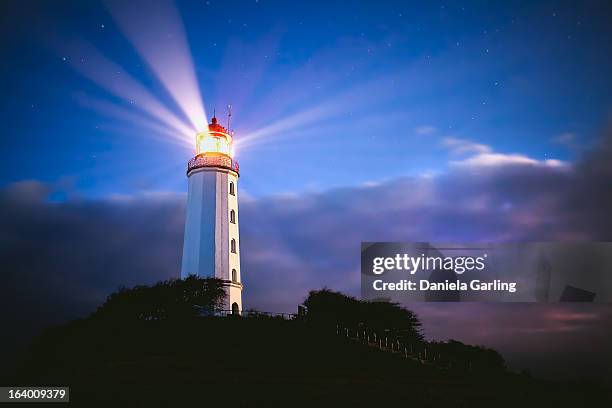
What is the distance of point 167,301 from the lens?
48.3 meters

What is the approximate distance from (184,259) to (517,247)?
26326 mm

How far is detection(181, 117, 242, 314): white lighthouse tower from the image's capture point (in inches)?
2082

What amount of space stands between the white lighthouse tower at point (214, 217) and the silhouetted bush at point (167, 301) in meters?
2.39

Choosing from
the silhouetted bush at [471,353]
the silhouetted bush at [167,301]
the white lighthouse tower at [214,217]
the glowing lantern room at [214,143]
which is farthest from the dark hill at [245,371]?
the silhouetted bush at [471,353]

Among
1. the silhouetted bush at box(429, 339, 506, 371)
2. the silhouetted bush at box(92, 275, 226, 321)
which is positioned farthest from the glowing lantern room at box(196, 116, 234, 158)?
the silhouetted bush at box(429, 339, 506, 371)

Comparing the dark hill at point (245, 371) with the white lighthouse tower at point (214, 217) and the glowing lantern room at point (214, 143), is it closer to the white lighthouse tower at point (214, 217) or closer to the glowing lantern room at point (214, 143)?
the white lighthouse tower at point (214, 217)

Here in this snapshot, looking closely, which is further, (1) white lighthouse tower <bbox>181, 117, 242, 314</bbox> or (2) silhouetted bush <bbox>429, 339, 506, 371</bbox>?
(2) silhouetted bush <bbox>429, 339, 506, 371</bbox>

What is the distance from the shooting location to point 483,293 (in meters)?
40.6

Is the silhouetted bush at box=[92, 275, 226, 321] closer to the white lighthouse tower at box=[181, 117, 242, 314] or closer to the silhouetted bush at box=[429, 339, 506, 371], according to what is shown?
the white lighthouse tower at box=[181, 117, 242, 314]

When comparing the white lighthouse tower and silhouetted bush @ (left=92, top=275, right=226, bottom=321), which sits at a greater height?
the white lighthouse tower

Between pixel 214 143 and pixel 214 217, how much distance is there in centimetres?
688

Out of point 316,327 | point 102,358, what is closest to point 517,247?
point 316,327

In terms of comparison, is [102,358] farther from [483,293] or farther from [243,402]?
[483,293]

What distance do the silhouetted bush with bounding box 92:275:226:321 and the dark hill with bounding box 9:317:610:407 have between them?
2.76 metres
